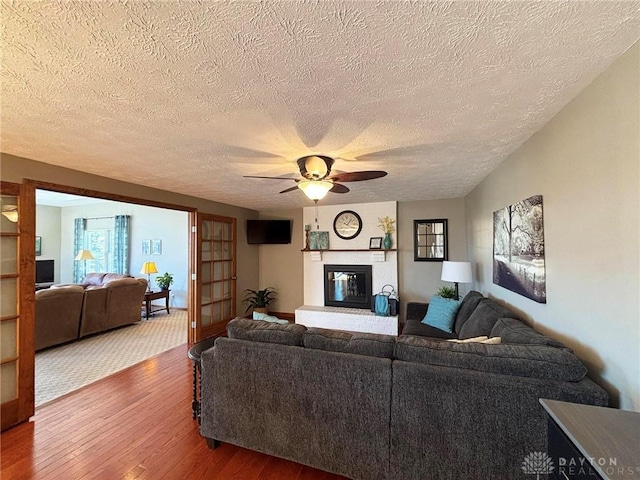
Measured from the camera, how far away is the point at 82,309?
439 centimetres

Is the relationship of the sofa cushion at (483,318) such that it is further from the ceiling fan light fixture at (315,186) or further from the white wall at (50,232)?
the white wall at (50,232)

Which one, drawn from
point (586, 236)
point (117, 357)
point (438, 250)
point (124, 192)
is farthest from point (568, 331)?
point (117, 357)

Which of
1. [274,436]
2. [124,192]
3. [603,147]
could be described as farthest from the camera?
[124,192]

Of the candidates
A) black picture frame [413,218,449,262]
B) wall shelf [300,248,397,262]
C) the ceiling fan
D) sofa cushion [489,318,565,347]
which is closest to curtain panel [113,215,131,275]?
wall shelf [300,248,397,262]

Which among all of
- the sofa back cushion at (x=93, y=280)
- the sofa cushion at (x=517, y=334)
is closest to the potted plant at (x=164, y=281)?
the sofa back cushion at (x=93, y=280)

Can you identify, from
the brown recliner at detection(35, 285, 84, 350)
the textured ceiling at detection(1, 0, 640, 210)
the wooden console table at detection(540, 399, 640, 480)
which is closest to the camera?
the wooden console table at detection(540, 399, 640, 480)

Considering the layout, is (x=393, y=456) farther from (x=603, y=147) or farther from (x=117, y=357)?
(x=117, y=357)

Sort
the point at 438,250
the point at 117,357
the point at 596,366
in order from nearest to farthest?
the point at 596,366 → the point at 117,357 → the point at 438,250

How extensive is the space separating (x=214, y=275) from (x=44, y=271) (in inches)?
199

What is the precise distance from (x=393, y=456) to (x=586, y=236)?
1.62m

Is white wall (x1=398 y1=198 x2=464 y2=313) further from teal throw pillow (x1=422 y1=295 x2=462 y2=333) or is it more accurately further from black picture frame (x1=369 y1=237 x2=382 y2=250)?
teal throw pillow (x1=422 y1=295 x2=462 y2=333)

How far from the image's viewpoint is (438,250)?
498 centimetres

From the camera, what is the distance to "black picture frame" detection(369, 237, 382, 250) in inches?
205

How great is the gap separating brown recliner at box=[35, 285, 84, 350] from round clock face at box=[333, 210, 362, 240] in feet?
14.6
